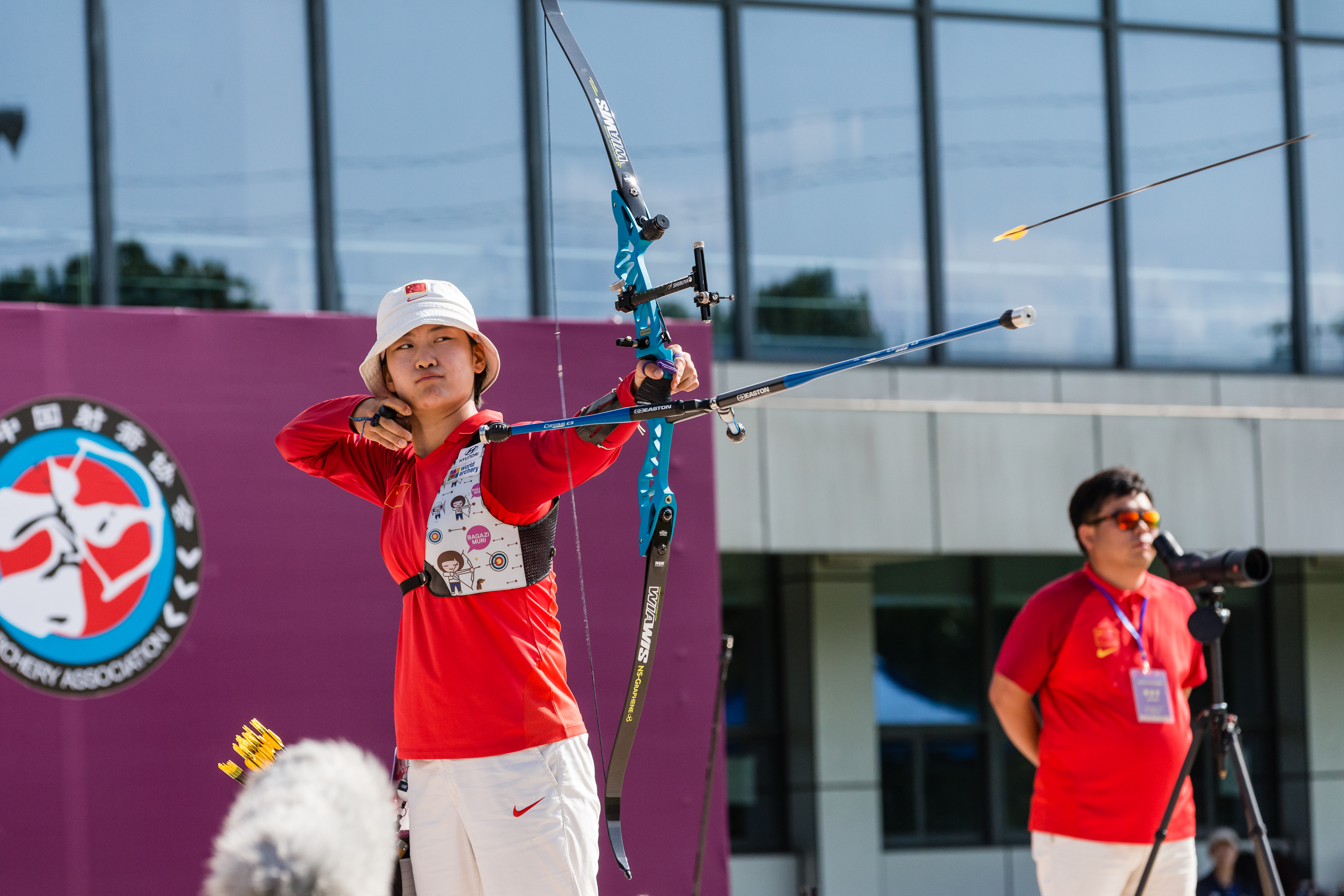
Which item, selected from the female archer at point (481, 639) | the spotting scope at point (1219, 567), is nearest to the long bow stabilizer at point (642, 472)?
the female archer at point (481, 639)

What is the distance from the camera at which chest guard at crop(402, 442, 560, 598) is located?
2412 millimetres

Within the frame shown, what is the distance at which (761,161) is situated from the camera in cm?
821

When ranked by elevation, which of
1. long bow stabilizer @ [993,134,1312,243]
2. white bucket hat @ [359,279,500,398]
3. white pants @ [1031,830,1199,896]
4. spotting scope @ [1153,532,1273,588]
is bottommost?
white pants @ [1031,830,1199,896]

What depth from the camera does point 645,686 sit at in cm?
281

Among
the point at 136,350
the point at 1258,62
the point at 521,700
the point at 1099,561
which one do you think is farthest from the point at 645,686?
the point at 1258,62

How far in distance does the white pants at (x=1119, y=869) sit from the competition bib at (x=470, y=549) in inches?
66.2

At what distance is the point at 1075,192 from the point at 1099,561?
5412 mm

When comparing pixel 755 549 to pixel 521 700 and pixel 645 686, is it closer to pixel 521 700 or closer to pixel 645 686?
pixel 645 686

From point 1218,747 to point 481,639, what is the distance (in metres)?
1.98

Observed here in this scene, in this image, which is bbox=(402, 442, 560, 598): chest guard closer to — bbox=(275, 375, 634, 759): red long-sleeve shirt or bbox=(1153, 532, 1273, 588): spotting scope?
bbox=(275, 375, 634, 759): red long-sleeve shirt

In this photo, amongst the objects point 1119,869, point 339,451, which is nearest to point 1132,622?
point 1119,869

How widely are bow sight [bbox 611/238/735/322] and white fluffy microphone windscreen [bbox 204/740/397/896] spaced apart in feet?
4.46

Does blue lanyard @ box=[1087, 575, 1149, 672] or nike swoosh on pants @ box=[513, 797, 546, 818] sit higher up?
blue lanyard @ box=[1087, 575, 1149, 672]

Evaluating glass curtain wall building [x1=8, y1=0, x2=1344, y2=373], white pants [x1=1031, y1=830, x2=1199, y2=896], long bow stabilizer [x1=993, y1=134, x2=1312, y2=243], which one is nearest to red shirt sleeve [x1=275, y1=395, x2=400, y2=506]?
long bow stabilizer [x1=993, y1=134, x2=1312, y2=243]
